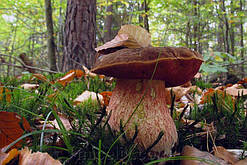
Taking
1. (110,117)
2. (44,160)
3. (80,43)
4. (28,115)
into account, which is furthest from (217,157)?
(80,43)

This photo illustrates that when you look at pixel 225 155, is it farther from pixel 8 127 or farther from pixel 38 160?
pixel 8 127

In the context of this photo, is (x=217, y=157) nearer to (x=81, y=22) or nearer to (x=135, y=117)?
(x=135, y=117)

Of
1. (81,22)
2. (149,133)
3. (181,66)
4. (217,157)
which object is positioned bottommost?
(217,157)

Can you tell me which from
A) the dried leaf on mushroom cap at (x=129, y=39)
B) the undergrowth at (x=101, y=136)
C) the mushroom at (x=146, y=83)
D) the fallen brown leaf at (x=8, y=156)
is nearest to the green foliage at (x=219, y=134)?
the undergrowth at (x=101, y=136)

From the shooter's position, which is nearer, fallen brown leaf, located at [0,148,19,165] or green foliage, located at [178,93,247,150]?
fallen brown leaf, located at [0,148,19,165]

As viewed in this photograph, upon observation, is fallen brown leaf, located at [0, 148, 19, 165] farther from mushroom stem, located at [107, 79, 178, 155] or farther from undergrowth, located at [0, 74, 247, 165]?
mushroom stem, located at [107, 79, 178, 155]

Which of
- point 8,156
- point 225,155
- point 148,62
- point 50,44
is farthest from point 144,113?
point 50,44

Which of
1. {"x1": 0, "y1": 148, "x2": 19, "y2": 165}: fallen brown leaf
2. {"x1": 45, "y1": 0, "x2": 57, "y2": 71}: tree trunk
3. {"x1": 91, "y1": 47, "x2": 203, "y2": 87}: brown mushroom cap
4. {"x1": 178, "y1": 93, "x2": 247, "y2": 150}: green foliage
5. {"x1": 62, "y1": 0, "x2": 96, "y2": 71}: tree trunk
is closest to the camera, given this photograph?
{"x1": 0, "y1": 148, "x2": 19, "y2": 165}: fallen brown leaf

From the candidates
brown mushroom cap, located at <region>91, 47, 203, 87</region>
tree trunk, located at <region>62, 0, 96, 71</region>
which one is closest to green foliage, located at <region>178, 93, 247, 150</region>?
brown mushroom cap, located at <region>91, 47, 203, 87</region>
